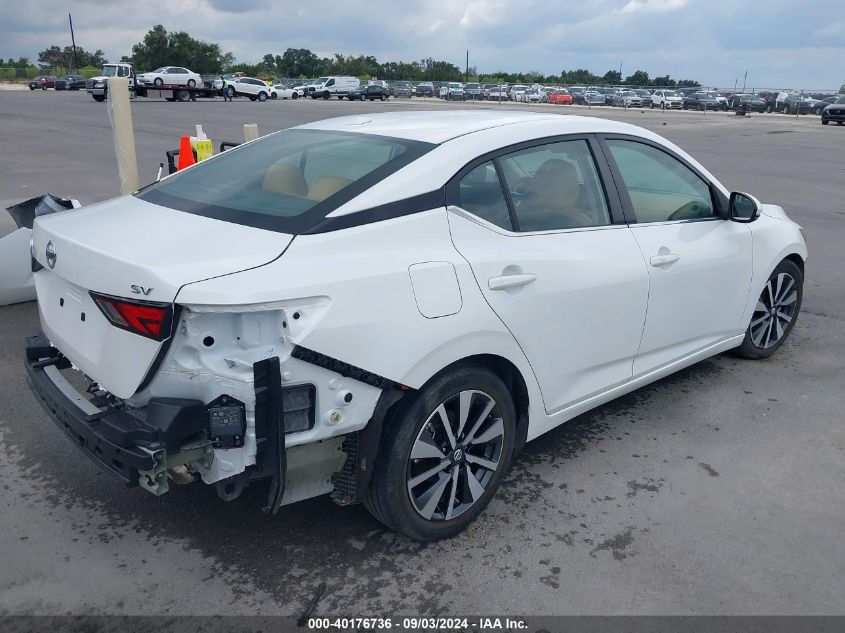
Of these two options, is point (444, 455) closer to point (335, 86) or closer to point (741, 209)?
point (741, 209)

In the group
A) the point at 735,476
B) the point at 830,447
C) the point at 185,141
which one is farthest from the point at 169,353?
the point at 185,141

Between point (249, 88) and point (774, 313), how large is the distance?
5156 cm

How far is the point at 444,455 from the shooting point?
3098 mm

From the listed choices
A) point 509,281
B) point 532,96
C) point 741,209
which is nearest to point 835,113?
point 532,96

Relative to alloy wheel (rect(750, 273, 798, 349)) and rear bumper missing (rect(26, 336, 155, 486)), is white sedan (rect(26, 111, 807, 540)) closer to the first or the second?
rear bumper missing (rect(26, 336, 155, 486))

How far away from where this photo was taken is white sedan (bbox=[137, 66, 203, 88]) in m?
48.3

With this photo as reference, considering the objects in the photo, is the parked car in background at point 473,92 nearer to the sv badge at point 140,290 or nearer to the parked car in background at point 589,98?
the parked car in background at point 589,98

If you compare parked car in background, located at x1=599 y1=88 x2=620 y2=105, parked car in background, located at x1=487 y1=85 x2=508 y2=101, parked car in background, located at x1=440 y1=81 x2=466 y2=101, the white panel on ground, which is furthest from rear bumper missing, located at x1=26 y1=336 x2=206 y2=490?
parked car in background, located at x1=487 y1=85 x2=508 y2=101

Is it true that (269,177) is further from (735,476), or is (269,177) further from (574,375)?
(735,476)

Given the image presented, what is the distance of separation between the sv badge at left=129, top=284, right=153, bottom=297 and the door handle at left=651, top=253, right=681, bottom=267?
2458mm

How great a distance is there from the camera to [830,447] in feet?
13.4

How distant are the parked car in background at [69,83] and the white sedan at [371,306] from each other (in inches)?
2645

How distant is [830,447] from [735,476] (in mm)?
710

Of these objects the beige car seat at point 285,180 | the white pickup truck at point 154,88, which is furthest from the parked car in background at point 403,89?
the beige car seat at point 285,180
